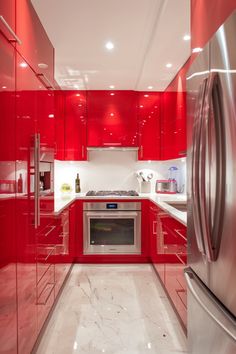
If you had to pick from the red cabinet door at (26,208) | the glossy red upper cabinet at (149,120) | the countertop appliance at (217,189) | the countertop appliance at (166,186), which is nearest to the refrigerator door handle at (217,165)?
the countertop appliance at (217,189)

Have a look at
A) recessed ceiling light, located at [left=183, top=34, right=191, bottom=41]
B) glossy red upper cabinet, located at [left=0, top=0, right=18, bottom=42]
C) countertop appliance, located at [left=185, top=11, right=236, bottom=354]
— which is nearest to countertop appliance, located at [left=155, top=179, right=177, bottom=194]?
recessed ceiling light, located at [left=183, top=34, right=191, bottom=41]

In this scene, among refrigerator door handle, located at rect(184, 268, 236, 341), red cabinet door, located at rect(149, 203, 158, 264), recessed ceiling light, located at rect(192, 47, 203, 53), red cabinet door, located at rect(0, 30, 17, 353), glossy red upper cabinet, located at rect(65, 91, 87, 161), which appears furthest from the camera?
glossy red upper cabinet, located at rect(65, 91, 87, 161)

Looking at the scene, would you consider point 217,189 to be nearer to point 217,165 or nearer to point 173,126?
point 217,165

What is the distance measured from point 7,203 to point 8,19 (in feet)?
2.91

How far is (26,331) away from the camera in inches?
62.2

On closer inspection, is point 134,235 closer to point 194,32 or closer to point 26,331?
point 26,331

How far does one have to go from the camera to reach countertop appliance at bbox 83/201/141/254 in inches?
140

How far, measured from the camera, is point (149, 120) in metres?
3.92

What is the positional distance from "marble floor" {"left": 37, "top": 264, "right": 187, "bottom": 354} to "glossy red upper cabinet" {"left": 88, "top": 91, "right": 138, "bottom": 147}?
1830mm

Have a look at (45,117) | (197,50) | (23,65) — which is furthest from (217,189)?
(45,117)

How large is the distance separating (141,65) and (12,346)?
9.13 ft

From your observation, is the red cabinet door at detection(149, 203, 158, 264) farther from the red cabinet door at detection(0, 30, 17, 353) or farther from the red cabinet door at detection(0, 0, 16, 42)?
the red cabinet door at detection(0, 0, 16, 42)

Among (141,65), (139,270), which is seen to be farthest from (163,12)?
(139,270)

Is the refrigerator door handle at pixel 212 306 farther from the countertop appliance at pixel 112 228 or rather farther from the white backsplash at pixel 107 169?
A: the white backsplash at pixel 107 169
